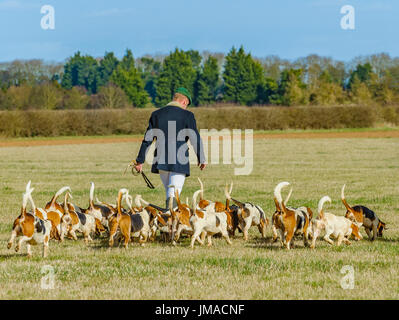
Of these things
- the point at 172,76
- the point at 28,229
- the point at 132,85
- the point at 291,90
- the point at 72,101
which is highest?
the point at 172,76

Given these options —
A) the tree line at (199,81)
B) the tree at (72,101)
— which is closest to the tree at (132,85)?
the tree line at (199,81)

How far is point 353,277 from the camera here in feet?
21.8

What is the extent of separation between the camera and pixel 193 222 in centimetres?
830

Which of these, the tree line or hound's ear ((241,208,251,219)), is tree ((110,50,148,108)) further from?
hound's ear ((241,208,251,219))

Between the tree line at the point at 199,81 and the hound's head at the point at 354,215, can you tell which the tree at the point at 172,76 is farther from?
the hound's head at the point at 354,215

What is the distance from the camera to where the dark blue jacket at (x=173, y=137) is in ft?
29.6

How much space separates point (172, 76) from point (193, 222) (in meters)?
80.3

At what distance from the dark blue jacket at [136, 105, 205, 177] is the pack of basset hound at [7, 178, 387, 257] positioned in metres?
0.63

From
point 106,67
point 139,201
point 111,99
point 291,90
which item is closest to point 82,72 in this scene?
point 106,67

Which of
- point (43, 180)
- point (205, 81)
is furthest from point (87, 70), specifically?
point (43, 180)

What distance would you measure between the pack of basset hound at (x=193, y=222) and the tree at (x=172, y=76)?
77.7 metres

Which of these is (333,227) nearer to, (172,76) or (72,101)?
(72,101)

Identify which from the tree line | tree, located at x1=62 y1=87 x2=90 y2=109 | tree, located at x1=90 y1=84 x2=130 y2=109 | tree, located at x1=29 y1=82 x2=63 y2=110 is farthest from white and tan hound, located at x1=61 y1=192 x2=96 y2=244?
tree, located at x1=62 y1=87 x2=90 y2=109
